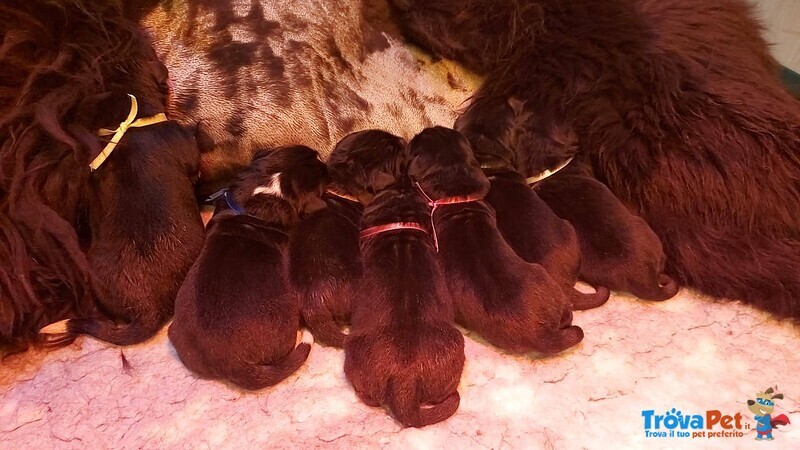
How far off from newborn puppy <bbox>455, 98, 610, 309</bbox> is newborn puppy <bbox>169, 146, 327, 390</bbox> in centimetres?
40

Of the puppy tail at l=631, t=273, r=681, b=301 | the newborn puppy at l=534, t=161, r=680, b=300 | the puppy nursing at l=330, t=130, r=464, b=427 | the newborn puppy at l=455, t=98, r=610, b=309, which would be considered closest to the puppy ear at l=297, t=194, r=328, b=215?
the puppy nursing at l=330, t=130, r=464, b=427

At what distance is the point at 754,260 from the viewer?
102 cm

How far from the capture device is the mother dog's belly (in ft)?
3.98

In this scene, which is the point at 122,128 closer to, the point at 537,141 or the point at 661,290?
the point at 537,141

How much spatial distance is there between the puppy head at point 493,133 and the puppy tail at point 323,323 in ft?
1.49

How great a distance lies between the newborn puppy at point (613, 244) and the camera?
1.02 meters

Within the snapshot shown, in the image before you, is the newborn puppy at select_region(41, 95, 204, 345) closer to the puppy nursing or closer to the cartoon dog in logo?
the puppy nursing

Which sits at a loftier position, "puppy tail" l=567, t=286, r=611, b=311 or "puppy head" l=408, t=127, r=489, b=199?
"puppy head" l=408, t=127, r=489, b=199

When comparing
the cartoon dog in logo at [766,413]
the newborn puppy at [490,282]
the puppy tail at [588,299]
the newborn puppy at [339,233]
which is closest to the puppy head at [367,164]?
the newborn puppy at [339,233]

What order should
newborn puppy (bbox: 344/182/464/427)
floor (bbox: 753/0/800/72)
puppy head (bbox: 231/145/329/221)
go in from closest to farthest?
newborn puppy (bbox: 344/182/464/427)
puppy head (bbox: 231/145/329/221)
floor (bbox: 753/0/800/72)

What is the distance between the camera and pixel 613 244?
103 centimetres

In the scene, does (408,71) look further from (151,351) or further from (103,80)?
(151,351)

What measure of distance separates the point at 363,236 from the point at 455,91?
0.50 meters

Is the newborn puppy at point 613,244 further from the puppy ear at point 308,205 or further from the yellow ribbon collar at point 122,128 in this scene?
the yellow ribbon collar at point 122,128
